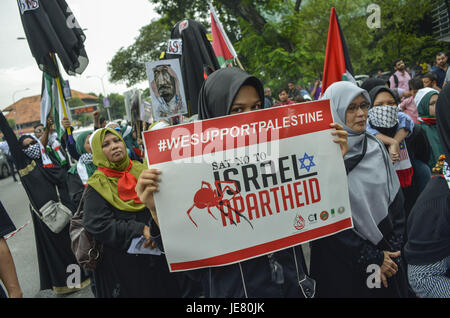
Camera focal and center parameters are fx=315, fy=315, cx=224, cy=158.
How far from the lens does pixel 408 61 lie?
868 inches

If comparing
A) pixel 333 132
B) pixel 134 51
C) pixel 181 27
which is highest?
pixel 134 51

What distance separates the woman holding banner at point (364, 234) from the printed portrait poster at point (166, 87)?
1.82m

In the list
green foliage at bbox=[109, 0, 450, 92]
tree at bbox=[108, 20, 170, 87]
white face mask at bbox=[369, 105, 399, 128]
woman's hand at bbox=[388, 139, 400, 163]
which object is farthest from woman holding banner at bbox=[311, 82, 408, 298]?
tree at bbox=[108, 20, 170, 87]

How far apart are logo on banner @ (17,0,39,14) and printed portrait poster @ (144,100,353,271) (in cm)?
268

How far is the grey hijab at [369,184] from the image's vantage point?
1976mm

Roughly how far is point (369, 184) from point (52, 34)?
328 cm

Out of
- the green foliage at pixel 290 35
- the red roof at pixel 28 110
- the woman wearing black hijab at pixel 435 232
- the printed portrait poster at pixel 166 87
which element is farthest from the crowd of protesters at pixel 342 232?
the red roof at pixel 28 110

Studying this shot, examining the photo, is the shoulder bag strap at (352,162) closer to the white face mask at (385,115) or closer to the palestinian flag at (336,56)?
the white face mask at (385,115)

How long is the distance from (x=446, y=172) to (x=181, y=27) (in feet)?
10.00

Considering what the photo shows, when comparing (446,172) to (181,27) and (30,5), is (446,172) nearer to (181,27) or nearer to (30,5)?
(181,27)

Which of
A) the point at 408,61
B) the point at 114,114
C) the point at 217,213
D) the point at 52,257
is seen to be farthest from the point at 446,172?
the point at 114,114

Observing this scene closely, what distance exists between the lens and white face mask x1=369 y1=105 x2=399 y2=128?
10.4 ft

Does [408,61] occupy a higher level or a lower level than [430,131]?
higher
